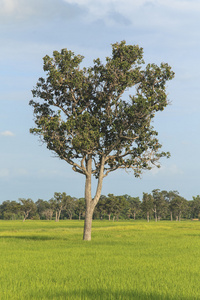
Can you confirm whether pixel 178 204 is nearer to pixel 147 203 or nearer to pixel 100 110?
pixel 147 203

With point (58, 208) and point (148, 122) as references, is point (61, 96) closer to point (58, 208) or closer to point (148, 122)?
point (148, 122)

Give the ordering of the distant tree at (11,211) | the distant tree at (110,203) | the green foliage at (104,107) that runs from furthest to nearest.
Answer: the distant tree at (110,203), the distant tree at (11,211), the green foliage at (104,107)

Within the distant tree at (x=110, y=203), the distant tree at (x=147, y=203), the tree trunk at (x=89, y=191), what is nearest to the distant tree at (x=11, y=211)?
the distant tree at (x=110, y=203)

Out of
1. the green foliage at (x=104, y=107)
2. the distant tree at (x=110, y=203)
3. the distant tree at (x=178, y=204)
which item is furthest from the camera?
the distant tree at (x=178, y=204)

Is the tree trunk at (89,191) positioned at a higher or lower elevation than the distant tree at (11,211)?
lower

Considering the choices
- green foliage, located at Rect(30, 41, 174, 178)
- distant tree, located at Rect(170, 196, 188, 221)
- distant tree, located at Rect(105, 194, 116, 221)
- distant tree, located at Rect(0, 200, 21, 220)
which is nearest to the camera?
green foliage, located at Rect(30, 41, 174, 178)

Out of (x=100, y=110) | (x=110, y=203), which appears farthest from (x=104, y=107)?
(x=110, y=203)

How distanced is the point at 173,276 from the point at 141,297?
479 centimetres

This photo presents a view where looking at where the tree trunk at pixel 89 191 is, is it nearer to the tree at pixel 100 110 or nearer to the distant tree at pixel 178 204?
the tree at pixel 100 110

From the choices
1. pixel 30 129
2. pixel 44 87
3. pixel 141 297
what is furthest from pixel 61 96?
pixel 141 297

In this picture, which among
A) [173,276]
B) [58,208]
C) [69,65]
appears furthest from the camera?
[58,208]

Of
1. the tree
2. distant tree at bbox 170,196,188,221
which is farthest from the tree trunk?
distant tree at bbox 170,196,188,221

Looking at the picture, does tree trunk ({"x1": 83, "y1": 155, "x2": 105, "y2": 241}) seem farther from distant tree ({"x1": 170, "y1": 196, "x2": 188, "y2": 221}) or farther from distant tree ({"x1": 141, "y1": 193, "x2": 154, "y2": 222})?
distant tree ({"x1": 170, "y1": 196, "x2": 188, "y2": 221})

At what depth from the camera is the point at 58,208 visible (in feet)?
516
